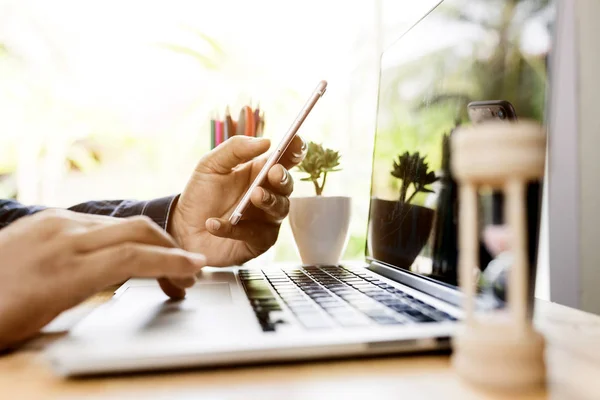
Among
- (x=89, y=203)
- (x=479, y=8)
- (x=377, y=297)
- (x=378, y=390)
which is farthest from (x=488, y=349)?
(x=89, y=203)

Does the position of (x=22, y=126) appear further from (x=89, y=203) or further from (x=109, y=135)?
(x=89, y=203)

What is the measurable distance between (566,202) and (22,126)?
1244 millimetres

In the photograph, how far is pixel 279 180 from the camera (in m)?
0.67

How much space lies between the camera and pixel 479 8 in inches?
19.3

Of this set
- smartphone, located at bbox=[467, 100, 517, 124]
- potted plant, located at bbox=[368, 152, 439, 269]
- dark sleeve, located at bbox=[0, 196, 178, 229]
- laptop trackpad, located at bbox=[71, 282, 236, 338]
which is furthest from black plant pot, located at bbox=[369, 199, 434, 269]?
dark sleeve, located at bbox=[0, 196, 178, 229]

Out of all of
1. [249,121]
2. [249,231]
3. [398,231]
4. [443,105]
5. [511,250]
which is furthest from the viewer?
[249,121]

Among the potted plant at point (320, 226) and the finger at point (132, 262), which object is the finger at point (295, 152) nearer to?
the potted plant at point (320, 226)

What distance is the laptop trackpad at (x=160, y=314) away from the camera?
34 centimetres

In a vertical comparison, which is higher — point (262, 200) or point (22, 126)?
point (22, 126)

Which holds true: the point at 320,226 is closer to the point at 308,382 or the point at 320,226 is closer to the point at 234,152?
the point at 234,152

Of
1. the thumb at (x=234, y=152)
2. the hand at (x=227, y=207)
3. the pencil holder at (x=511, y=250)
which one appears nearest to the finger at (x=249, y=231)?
the hand at (x=227, y=207)

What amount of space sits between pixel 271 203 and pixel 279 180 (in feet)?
0.16

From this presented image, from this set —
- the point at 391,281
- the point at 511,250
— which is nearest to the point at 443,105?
the point at 391,281

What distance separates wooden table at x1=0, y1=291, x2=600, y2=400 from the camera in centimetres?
25
